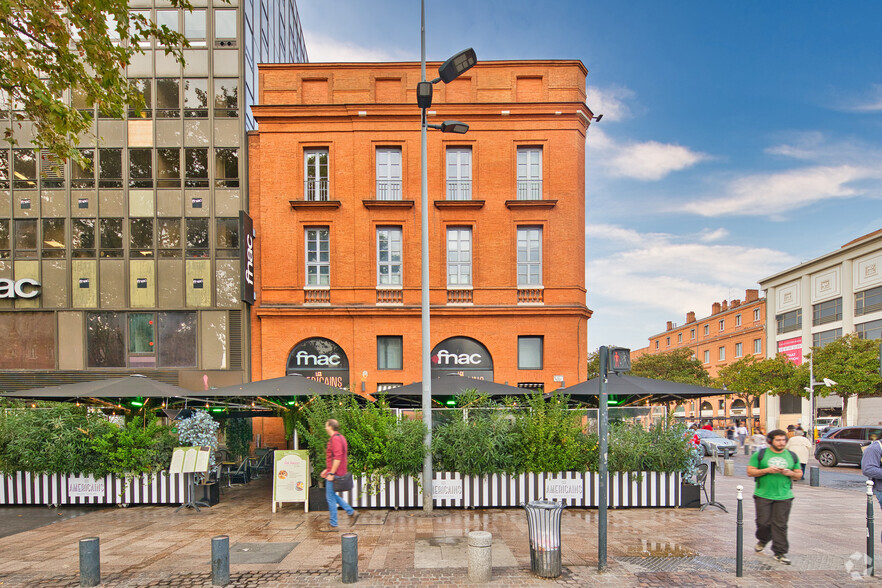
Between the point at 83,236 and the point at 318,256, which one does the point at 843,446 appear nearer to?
the point at 318,256

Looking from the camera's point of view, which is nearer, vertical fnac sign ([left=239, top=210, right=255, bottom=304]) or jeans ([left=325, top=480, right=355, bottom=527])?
jeans ([left=325, top=480, right=355, bottom=527])

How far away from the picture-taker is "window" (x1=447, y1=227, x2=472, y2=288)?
2170cm

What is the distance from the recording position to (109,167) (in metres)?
21.5

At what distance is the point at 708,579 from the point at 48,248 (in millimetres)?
24795

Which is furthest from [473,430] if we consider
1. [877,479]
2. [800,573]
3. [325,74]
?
[325,74]

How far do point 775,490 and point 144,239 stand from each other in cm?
2225

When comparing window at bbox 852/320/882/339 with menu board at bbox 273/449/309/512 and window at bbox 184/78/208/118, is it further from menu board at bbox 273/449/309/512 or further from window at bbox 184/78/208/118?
window at bbox 184/78/208/118

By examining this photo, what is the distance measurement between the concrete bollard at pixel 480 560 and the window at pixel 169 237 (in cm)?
1869

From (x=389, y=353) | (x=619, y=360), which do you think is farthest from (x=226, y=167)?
(x=619, y=360)

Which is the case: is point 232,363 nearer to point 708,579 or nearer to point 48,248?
point 48,248

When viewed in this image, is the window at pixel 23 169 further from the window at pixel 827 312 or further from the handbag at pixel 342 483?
the window at pixel 827 312

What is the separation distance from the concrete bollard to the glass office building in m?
16.5

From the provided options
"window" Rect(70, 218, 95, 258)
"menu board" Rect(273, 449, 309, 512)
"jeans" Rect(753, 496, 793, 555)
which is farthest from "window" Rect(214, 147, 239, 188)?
Result: "jeans" Rect(753, 496, 793, 555)

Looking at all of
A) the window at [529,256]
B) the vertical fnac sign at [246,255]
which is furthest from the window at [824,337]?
the vertical fnac sign at [246,255]
